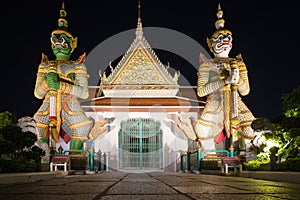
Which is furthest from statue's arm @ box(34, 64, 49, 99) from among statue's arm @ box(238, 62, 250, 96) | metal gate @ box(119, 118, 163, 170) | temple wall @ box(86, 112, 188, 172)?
statue's arm @ box(238, 62, 250, 96)

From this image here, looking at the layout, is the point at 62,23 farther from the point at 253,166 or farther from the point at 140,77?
the point at 253,166

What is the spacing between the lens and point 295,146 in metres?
9.32

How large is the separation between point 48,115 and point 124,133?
15.3 feet

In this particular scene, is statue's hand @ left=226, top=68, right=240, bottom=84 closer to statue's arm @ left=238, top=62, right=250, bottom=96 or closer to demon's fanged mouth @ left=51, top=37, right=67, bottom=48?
statue's arm @ left=238, top=62, right=250, bottom=96

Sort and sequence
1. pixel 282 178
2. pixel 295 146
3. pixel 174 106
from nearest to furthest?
pixel 282 178 < pixel 295 146 < pixel 174 106

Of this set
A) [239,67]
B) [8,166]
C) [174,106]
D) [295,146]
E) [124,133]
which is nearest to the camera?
[8,166]

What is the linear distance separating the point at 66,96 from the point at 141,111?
420 cm

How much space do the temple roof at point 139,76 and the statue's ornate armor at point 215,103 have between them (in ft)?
10.8

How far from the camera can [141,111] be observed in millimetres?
15016

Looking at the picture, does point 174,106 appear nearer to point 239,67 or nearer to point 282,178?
point 239,67

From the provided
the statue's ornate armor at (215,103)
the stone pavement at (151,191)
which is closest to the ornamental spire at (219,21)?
the statue's ornate armor at (215,103)

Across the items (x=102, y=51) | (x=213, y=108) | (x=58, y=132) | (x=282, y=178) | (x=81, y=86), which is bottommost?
(x=282, y=178)

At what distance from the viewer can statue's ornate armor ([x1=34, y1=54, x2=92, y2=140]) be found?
11.2m

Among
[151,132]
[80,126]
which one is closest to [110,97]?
[151,132]
